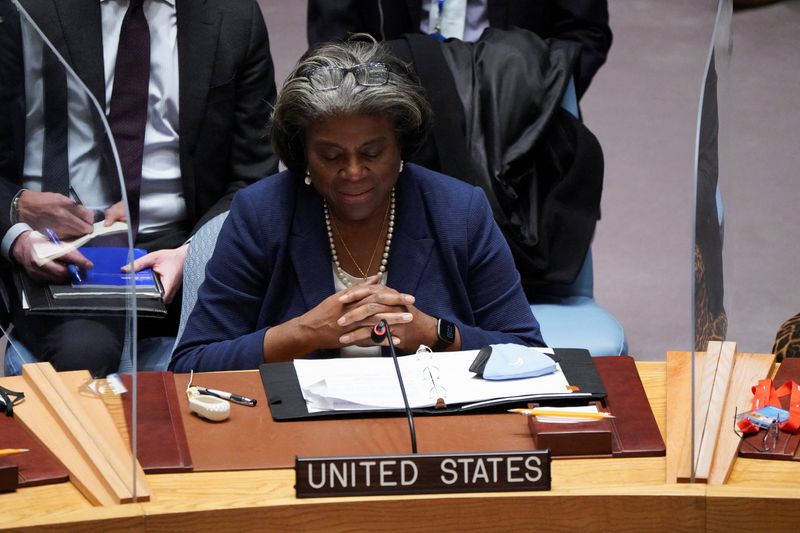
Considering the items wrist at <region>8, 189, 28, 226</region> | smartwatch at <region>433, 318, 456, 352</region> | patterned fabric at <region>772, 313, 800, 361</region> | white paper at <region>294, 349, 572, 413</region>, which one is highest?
wrist at <region>8, 189, 28, 226</region>

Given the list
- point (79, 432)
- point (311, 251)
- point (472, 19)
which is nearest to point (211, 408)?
point (79, 432)

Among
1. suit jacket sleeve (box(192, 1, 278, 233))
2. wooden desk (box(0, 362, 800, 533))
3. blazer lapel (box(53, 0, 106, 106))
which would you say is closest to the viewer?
wooden desk (box(0, 362, 800, 533))

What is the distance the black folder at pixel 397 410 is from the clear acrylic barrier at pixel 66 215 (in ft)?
0.93

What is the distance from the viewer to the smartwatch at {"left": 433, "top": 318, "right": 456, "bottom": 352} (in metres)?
2.51

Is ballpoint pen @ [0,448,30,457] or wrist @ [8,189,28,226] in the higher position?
wrist @ [8,189,28,226]

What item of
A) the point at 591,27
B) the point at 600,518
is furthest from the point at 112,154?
the point at 591,27

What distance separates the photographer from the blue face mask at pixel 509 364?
2.21 metres

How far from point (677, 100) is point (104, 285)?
5.07 metres

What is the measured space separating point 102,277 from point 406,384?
569mm

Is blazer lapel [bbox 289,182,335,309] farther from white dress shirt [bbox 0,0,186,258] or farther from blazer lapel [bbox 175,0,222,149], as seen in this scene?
blazer lapel [bbox 175,0,222,149]

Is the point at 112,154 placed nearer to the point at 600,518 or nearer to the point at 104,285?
the point at 104,285

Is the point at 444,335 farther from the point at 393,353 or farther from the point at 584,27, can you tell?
the point at 584,27

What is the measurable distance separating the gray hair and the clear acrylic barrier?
71cm

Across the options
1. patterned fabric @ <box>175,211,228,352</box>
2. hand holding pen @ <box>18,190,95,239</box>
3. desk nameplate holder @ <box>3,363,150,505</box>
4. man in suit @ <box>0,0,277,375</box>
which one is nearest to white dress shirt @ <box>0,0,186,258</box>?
man in suit @ <box>0,0,277,375</box>
